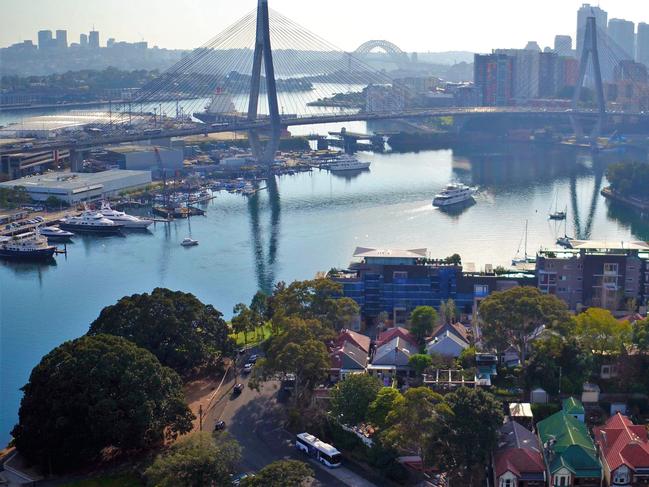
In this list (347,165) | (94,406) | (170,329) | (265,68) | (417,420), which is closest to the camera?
(417,420)

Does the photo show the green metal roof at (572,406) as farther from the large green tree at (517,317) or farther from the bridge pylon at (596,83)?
the bridge pylon at (596,83)

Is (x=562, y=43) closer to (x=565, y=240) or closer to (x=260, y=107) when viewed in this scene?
(x=260, y=107)

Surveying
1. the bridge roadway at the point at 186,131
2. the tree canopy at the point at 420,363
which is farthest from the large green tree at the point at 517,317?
the bridge roadway at the point at 186,131

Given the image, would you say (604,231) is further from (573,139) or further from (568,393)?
(573,139)

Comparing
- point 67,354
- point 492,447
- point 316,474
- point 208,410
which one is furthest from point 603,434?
point 67,354

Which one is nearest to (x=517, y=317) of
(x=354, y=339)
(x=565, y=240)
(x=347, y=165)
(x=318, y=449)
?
(x=354, y=339)
